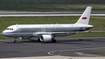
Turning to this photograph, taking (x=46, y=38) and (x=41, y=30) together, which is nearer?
(x=46, y=38)

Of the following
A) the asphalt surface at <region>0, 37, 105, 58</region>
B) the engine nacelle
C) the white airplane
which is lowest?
the asphalt surface at <region>0, 37, 105, 58</region>

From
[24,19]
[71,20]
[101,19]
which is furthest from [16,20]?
[101,19]

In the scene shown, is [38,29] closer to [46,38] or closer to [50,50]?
[46,38]

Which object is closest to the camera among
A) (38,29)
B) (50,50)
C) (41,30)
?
(50,50)

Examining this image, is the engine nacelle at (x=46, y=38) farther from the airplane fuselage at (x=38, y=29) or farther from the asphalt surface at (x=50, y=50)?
the asphalt surface at (x=50, y=50)

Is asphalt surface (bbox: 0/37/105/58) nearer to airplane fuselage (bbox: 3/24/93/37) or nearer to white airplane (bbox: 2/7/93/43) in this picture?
white airplane (bbox: 2/7/93/43)

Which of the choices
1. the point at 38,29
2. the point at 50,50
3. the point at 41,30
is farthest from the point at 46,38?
the point at 50,50

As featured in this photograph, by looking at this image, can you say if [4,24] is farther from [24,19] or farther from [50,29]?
[50,29]

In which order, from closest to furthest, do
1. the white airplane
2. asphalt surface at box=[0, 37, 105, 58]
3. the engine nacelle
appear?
asphalt surface at box=[0, 37, 105, 58] < the engine nacelle < the white airplane

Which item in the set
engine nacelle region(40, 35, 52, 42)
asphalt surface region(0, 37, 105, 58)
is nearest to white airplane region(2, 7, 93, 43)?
engine nacelle region(40, 35, 52, 42)

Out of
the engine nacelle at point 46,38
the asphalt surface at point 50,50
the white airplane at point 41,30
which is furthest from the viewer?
the white airplane at point 41,30

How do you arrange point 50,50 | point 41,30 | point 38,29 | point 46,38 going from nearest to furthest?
point 50,50 → point 46,38 → point 38,29 → point 41,30

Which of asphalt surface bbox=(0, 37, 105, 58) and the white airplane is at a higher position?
the white airplane

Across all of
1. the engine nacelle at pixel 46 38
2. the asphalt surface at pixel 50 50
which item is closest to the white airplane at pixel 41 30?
the engine nacelle at pixel 46 38
